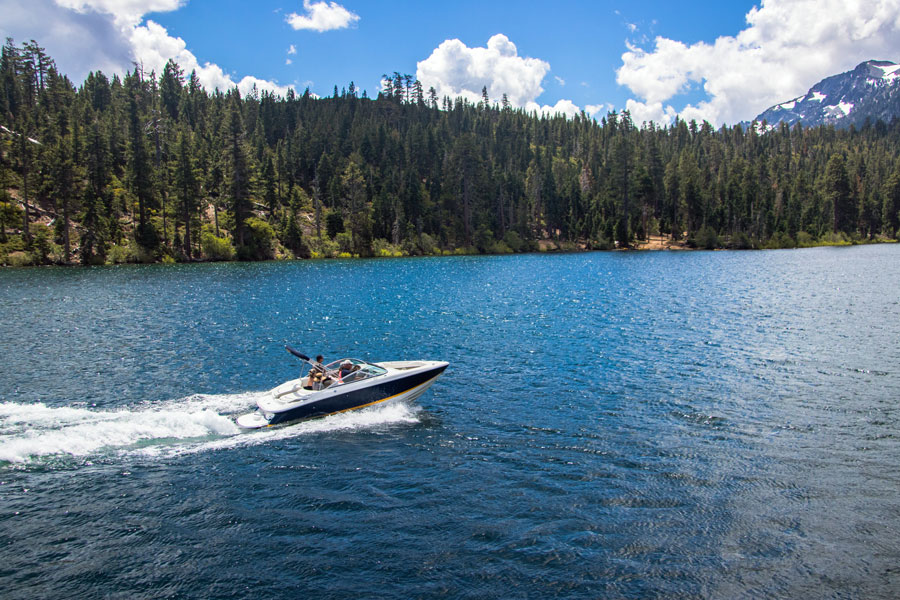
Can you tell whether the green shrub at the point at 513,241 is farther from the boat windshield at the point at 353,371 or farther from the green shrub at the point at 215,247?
the boat windshield at the point at 353,371

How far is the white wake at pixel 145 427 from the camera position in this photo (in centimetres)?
1559

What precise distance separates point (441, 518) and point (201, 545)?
4.97 m

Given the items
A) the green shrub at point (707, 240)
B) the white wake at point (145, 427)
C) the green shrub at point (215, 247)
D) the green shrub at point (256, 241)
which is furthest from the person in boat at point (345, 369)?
the green shrub at point (707, 240)

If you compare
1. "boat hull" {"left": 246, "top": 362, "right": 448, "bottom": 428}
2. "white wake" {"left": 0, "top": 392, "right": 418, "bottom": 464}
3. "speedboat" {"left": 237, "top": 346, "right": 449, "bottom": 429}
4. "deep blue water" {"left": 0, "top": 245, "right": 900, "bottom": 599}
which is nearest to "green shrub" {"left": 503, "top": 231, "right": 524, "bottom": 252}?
"deep blue water" {"left": 0, "top": 245, "right": 900, "bottom": 599}

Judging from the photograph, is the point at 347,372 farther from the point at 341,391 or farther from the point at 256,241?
the point at 256,241

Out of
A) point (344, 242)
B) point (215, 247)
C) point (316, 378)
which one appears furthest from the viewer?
point (344, 242)

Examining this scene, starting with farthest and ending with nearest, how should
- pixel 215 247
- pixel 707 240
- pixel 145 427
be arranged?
pixel 707 240
pixel 215 247
pixel 145 427

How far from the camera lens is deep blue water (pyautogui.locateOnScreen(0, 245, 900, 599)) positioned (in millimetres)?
9852

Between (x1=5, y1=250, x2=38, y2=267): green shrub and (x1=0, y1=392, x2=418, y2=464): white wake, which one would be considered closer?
(x1=0, y1=392, x2=418, y2=464): white wake

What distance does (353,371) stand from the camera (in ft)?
61.9

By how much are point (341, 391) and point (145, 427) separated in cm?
625

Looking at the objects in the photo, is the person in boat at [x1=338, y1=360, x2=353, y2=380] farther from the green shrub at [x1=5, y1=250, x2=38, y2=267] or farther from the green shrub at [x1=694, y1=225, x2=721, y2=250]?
the green shrub at [x1=694, y1=225, x2=721, y2=250]

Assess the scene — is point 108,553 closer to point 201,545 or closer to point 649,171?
point 201,545

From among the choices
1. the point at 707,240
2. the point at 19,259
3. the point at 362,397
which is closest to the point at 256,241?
the point at 19,259
